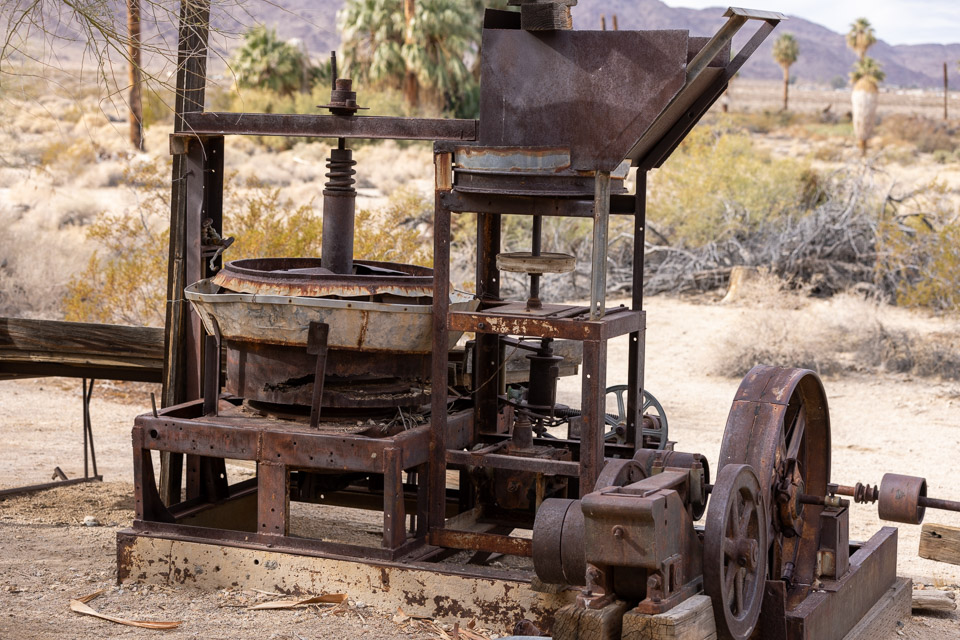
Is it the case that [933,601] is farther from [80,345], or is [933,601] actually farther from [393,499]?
[80,345]

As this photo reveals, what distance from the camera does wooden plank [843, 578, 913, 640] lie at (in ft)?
15.2

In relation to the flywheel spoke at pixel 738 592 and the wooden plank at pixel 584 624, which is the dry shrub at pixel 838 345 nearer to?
the flywheel spoke at pixel 738 592

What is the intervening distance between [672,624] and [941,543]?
2.55 metres

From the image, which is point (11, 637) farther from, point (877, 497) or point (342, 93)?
point (877, 497)

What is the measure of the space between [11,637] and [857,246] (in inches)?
517

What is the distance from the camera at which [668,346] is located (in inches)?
508

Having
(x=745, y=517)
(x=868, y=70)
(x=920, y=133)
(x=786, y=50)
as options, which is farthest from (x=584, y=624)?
(x=786, y=50)

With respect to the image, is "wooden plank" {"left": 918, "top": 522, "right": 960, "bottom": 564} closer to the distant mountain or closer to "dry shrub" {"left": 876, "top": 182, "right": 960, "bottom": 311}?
"dry shrub" {"left": 876, "top": 182, "right": 960, "bottom": 311}

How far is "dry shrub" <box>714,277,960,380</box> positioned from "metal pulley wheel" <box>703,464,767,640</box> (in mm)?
7758

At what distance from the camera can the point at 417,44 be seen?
98.3 ft

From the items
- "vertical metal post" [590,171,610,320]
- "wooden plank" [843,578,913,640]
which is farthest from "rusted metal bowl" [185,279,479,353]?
"wooden plank" [843,578,913,640]

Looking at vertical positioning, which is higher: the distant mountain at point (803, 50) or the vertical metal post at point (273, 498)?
the distant mountain at point (803, 50)

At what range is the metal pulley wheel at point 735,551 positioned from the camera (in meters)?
3.58

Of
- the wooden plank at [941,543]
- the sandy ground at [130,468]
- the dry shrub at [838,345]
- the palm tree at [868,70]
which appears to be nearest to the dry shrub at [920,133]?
the palm tree at [868,70]
